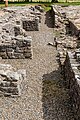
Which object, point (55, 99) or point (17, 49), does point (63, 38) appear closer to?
point (17, 49)

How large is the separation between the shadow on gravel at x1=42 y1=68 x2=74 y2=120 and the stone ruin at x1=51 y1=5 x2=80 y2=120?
10.8 inches

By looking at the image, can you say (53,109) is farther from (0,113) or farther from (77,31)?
(77,31)

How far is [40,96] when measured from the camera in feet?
35.3

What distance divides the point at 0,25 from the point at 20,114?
34.9 feet

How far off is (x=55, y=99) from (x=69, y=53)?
266cm

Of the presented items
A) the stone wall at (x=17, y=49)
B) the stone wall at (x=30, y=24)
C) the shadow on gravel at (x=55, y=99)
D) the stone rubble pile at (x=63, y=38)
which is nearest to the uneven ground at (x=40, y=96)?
the shadow on gravel at (x=55, y=99)

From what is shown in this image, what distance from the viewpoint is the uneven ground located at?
30.9 feet

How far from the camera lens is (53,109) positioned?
9773 millimetres

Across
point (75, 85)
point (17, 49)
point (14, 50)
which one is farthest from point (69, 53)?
point (14, 50)

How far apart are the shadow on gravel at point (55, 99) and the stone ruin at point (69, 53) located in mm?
276

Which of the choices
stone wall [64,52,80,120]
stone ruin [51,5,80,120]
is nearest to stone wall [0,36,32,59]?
stone ruin [51,5,80,120]

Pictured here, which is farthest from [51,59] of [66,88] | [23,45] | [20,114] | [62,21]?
[62,21]

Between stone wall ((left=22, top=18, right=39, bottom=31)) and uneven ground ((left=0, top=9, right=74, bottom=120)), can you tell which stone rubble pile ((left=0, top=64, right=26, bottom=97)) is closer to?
uneven ground ((left=0, top=9, right=74, bottom=120))

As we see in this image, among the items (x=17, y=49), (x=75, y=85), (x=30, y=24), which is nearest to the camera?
(x=75, y=85)
